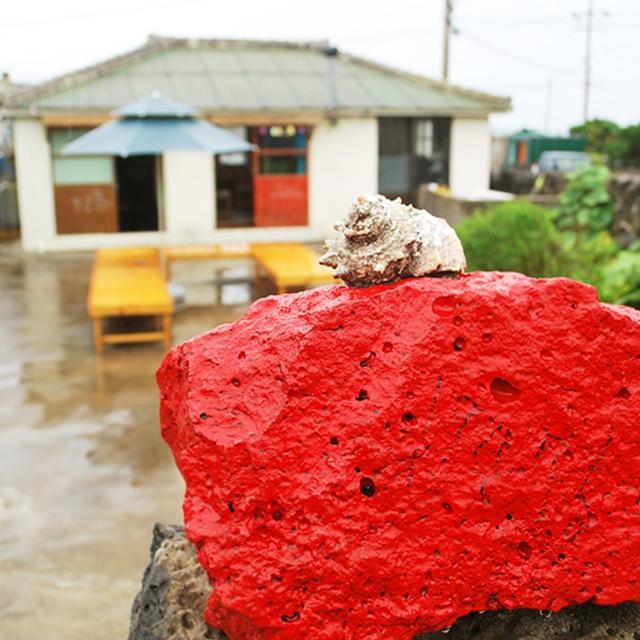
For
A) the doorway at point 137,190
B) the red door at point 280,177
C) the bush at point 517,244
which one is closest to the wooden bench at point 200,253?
the red door at point 280,177

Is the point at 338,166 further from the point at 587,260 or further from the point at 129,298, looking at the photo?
the point at 587,260

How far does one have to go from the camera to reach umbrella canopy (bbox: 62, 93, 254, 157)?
10773 mm

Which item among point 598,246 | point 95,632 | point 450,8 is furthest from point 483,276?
point 450,8

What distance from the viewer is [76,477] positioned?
5773mm

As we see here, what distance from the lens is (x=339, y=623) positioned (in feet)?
8.31

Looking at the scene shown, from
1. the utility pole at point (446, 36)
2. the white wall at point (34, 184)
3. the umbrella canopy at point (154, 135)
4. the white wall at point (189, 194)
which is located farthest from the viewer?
the utility pole at point (446, 36)

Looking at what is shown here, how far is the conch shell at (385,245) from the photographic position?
105 inches

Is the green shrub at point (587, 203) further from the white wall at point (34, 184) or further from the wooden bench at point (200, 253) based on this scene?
the white wall at point (34, 184)

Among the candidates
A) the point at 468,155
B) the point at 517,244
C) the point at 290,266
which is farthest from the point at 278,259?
the point at 468,155

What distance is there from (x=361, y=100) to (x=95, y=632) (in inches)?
566

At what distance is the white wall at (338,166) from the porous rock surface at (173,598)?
562 inches

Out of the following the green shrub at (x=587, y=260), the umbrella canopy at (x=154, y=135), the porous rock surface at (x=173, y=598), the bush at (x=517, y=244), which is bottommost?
the porous rock surface at (x=173, y=598)

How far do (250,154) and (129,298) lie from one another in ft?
29.3

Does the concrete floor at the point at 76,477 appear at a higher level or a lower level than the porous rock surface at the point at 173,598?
lower
